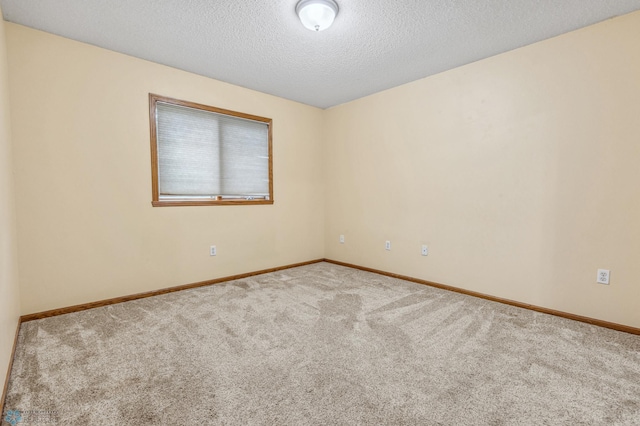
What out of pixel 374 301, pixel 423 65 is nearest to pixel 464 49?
pixel 423 65

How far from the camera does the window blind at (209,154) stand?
316cm

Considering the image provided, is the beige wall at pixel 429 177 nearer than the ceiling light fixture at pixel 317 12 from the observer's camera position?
No

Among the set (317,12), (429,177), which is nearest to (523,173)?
(429,177)

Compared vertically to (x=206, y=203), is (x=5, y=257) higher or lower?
lower

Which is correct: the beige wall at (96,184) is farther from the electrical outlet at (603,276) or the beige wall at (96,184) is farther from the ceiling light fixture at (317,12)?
the electrical outlet at (603,276)

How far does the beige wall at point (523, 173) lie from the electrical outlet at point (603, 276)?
4 centimetres

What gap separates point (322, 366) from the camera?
179 centimetres

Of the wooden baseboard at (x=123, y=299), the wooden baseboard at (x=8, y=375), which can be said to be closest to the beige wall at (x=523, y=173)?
the wooden baseboard at (x=123, y=299)

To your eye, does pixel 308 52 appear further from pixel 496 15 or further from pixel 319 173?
pixel 319 173

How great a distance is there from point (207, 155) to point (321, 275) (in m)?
2.03

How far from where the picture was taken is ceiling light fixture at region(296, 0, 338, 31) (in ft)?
6.66

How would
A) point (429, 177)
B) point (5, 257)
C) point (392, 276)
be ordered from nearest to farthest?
point (5, 257) → point (429, 177) → point (392, 276)

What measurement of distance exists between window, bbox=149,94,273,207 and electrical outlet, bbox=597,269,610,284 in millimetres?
3397

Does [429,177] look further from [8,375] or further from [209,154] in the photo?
[8,375]
